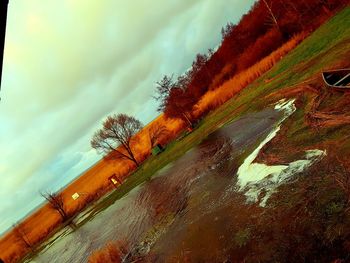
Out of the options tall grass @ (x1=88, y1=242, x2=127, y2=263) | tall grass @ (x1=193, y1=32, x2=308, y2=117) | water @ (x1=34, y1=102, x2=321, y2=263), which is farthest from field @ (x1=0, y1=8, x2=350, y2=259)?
tall grass @ (x1=193, y1=32, x2=308, y2=117)

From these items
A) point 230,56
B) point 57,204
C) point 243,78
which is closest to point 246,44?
point 230,56

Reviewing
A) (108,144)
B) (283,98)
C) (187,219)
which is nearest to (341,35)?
(283,98)

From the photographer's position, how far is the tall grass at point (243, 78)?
1508 inches

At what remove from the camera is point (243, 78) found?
4309 centimetres

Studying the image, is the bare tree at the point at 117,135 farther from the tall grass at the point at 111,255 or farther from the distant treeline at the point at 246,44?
the tall grass at the point at 111,255

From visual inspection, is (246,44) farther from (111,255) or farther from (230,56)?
(111,255)

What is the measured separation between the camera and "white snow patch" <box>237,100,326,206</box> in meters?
11.2

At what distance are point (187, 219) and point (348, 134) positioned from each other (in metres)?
7.18

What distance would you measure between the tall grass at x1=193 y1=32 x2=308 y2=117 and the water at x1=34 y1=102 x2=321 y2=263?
16.4 metres

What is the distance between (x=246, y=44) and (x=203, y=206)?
5115 cm

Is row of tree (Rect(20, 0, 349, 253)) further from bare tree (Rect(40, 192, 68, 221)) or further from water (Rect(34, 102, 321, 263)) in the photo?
water (Rect(34, 102, 321, 263))

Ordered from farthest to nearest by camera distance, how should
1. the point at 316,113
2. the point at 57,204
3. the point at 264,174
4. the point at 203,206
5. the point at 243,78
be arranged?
the point at 57,204, the point at 243,78, the point at 203,206, the point at 316,113, the point at 264,174

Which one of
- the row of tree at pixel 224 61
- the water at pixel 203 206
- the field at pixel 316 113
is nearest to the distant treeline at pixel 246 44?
the row of tree at pixel 224 61

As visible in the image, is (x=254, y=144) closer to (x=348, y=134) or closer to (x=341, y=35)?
(x=348, y=134)
